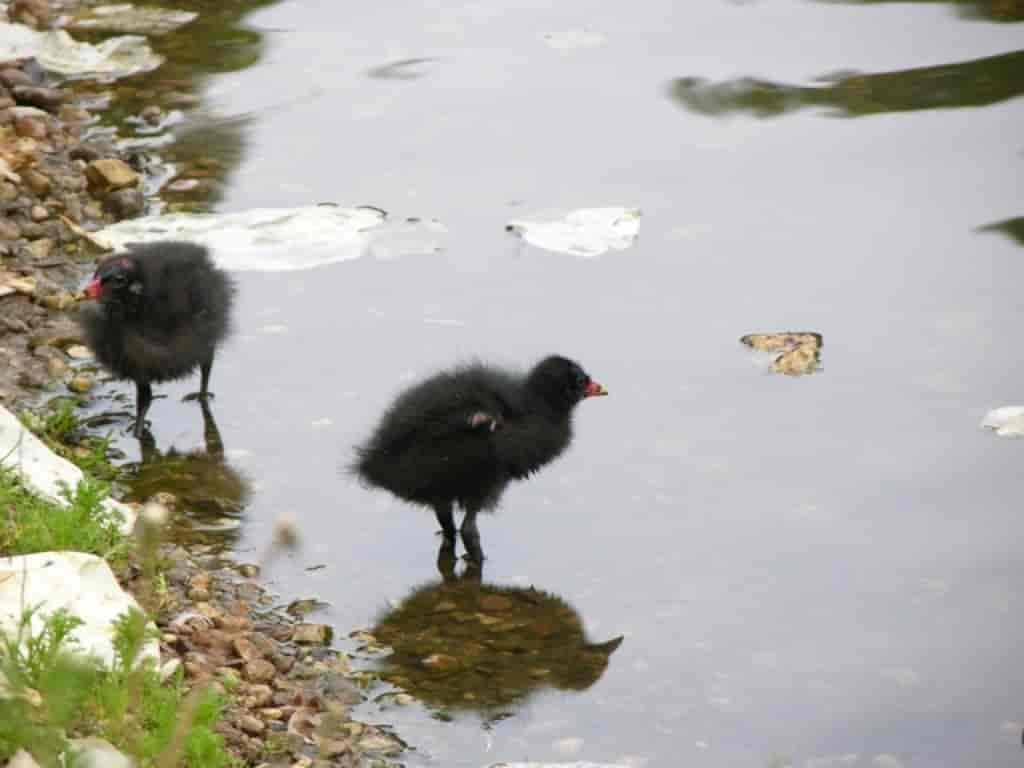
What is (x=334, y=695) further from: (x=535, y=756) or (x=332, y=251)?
(x=332, y=251)

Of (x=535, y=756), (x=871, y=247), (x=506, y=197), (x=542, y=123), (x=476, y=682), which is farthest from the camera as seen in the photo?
(x=542, y=123)

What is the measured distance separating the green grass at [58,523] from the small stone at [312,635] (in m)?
0.71

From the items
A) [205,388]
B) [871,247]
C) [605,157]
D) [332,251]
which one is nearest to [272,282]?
[332,251]

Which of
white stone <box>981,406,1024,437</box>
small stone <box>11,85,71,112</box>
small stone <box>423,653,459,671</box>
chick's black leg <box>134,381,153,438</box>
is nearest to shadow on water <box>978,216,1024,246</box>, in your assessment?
white stone <box>981,406,1024,437</box>

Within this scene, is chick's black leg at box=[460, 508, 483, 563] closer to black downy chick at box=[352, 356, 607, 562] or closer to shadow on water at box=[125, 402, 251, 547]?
black downy chick at box=[352, 356, 607, 562]

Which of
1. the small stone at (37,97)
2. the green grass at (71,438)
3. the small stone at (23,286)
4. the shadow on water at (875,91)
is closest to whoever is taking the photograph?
the green grass at (71,438)

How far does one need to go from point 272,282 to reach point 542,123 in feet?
7.86

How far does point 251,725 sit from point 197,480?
2214 mm

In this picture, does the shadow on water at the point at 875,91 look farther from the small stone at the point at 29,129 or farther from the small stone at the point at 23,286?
the small stone at the point at 23,286

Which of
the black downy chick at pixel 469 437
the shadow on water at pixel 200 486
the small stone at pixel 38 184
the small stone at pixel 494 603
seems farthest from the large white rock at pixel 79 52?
the small stone at pixel 494 603

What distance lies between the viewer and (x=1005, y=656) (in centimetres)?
597

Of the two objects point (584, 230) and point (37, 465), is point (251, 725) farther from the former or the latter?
point (584, 230)

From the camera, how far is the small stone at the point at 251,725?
5406 millimetres

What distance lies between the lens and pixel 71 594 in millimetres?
5281
